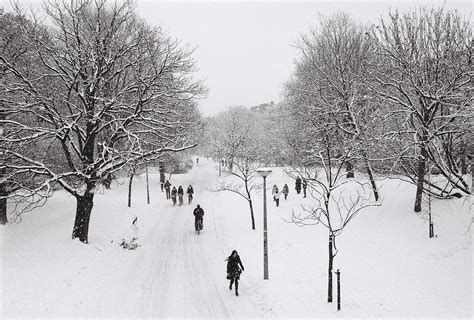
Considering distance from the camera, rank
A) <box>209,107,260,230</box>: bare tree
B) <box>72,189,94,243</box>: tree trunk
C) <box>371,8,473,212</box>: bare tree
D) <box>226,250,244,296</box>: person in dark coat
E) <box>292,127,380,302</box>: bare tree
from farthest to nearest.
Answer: <box>209,107,260,230</box>: bare tree
<box>72,189,94,243</box>: tree trunk
<box>371,8,473,212</box>: bare tree
<box>226,250,244,296</box>: person in dark coat
<box>292,127,380,302</box>: bare tree

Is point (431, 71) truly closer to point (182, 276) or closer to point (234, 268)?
point (234, 268)

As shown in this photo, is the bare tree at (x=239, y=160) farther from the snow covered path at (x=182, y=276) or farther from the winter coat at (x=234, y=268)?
the winter coat at (x=234, y=268)

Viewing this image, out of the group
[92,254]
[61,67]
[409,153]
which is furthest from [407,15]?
[92,254]

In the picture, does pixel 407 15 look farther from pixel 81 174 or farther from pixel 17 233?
pixel 17 233

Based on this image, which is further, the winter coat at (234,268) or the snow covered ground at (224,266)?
the winter coat at (234,268)

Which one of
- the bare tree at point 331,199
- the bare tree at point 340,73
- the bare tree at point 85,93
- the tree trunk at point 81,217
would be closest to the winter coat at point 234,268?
the bare tree at point 331,199

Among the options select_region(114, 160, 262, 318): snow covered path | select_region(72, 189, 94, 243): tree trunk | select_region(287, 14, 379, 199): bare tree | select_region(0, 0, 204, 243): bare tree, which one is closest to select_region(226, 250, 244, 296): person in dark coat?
select_region(114, 160, 262, 318): snow covered path

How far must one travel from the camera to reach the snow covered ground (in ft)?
33.2

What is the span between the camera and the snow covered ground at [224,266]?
1012 cm

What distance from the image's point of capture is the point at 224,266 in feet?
45.1

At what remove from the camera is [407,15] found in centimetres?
1528

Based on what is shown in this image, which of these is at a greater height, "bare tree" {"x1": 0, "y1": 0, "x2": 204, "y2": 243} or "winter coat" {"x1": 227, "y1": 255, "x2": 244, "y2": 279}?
"bare tree" {"x1": 0, "y1": 0, "x2": 204, "y2": 243}

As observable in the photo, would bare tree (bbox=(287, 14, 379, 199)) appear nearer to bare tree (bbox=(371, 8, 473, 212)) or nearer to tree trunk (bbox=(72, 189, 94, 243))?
bare tree (bbox=(371, 8, 473, 212))

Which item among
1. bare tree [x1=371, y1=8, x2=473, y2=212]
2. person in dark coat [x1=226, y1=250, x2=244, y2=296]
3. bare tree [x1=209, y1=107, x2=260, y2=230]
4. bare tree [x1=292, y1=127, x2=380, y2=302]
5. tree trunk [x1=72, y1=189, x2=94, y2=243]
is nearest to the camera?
bare tree [x1=292, y1=127, x2=380, y2=302]
